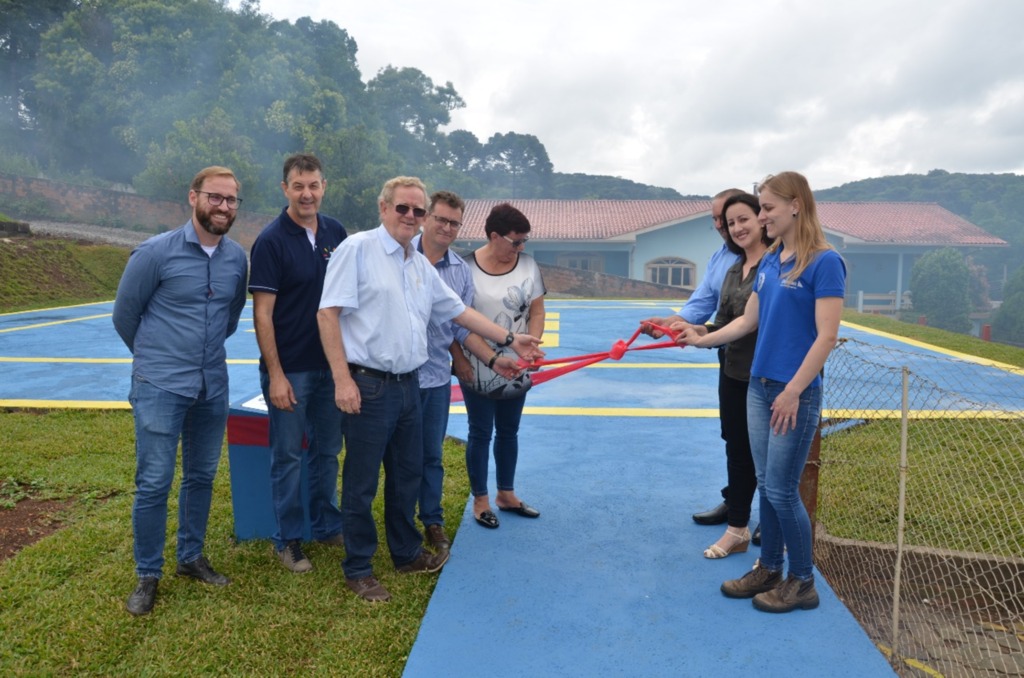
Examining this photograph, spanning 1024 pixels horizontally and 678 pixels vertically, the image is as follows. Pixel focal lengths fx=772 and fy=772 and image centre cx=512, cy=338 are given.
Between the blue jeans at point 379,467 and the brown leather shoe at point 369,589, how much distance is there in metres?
0.03

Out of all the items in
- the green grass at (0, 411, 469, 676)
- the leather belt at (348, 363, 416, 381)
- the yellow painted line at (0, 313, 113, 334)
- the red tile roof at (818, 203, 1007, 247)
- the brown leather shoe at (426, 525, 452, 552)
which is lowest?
the green grass at (0, 411, 469, 676)

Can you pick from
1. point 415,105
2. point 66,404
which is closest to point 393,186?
point 66,404

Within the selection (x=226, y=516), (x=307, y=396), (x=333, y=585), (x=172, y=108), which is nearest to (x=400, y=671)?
(x=333, y=585)

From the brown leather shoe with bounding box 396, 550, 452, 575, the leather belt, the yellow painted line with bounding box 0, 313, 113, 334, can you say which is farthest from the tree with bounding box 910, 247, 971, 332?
the leather belt

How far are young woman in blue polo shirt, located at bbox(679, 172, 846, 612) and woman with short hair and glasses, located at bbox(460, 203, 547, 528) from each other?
1122 millimetres

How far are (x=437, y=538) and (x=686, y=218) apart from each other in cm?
2554

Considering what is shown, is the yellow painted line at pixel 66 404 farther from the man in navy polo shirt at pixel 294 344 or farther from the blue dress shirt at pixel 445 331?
the blue dress shirt at pixel 445 331

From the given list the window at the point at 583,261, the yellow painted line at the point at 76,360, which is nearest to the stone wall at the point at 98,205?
the window at the point at 583,261

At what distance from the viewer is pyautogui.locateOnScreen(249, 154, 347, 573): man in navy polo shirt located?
3.25m

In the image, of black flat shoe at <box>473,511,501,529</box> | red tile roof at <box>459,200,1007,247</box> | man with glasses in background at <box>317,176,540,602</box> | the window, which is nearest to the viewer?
man with glasses in background at <box>317,176,540,602</box>

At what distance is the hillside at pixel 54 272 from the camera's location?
16.6 metres

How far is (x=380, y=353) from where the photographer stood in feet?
10.2

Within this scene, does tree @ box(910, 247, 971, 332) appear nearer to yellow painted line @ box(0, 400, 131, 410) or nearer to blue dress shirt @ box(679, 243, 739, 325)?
blue dress shirt @ box(679, 243, 739, 325)

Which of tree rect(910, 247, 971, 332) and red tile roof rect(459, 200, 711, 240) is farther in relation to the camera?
red tile roof rect(459, 200, 711, 240)
